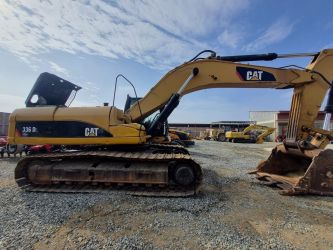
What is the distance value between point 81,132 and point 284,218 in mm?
4573

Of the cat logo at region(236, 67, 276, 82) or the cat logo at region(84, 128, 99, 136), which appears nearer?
the cat logo at region(84, 128, 99, 136)

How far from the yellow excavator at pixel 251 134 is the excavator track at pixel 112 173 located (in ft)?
102

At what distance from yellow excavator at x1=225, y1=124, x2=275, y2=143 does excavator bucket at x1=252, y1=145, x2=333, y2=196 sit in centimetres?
2893

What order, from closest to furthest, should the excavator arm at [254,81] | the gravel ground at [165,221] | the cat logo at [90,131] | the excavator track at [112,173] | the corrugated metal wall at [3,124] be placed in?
the gravel ground at [165,221], the excavator track at [112,173], the cat logo at [90,131], the excavator arm at [254,81], the corrugated metal wall at [3,124]

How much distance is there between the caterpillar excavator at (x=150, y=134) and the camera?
5887 mm

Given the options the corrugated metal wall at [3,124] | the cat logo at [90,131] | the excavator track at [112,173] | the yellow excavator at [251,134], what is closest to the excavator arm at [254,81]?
the cat logo at [90,131]

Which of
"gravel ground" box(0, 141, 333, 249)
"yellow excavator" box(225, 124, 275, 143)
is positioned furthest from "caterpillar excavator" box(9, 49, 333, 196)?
"yellow excavator" box(225, 124, 275, 143)

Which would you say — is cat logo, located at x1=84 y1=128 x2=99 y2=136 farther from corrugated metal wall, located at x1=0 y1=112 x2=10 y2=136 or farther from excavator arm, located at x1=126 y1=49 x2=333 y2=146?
corrugated metal wall, located at x1=0 y1=112 x2=10 y2=136

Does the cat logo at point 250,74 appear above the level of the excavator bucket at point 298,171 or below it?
above

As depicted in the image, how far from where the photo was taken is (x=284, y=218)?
14.9ft

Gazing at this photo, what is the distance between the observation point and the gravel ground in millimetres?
3543

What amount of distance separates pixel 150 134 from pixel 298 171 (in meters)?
4.14

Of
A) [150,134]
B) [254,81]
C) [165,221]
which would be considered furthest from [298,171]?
[165,221]

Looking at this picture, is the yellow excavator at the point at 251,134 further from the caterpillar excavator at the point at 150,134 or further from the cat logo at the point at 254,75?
the cat logo at the point at 254,75
